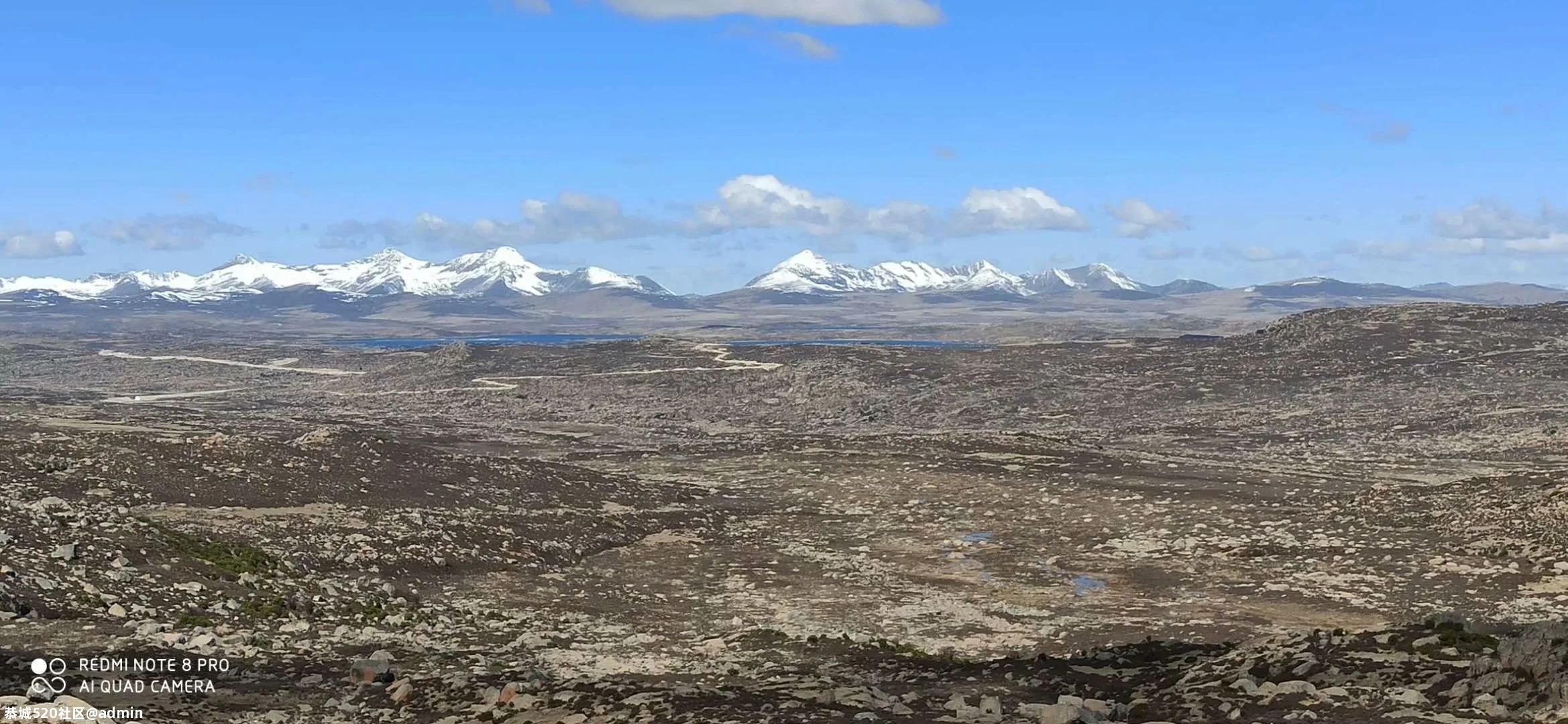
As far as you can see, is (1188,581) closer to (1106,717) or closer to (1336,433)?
(1106,717)

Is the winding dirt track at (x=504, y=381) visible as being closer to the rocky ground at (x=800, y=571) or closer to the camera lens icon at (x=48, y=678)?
the rocky ground at (x=800, y=571)

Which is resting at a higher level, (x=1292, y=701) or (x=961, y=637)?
(x=1292, y=701)

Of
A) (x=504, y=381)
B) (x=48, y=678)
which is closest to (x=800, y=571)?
(x=48, y=678)

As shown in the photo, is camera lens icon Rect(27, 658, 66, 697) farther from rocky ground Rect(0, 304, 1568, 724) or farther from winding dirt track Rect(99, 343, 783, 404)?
winding dirt track Rect(99, 343, 783, 404)

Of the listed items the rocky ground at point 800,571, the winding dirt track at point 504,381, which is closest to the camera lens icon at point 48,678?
the rocky ground at point 800,571

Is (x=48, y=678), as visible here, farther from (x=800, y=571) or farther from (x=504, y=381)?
(x=504, y=381)

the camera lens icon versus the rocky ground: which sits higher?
the camera lens icon

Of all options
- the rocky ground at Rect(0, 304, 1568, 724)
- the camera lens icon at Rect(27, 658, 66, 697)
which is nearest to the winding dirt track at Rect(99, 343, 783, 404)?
the rocky ground at Rect(0, 304, 1568, 724)

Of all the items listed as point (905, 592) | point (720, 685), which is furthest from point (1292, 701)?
point (905, 592)
